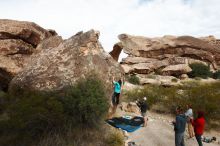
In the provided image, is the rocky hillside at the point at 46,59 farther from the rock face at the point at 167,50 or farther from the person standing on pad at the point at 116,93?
the rock face at the point at 167,50

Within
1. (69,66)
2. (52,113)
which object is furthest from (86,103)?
(69,66)

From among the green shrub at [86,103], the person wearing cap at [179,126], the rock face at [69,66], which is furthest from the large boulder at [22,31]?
the person wearing cap at [179,126]

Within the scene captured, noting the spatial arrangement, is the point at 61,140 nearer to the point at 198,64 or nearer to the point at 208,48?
the point at 198,64

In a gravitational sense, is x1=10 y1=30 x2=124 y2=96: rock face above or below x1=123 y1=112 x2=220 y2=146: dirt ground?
above

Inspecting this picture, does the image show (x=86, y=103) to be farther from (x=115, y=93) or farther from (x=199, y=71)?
(x=199, y=71)

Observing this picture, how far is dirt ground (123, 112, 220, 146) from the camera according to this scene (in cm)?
1221

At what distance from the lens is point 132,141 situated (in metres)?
12.0

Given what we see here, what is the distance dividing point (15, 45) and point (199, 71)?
21.0 meters

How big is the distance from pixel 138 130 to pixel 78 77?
11.0 feet

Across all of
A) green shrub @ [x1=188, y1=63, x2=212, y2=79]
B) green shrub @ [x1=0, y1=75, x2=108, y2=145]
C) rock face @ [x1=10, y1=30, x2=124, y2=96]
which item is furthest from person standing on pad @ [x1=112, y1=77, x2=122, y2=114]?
green shrub @ [x1=188, y1=63, x2=212, y2=79]

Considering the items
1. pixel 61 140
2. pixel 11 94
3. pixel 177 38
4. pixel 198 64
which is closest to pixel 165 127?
pixel 61 140

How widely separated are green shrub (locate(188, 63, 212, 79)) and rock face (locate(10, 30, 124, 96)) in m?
18.6

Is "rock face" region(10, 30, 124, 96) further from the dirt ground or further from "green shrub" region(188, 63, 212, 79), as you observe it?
"green shrub" region(188, 63, 212, 79)

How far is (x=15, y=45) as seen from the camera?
1720 cm
